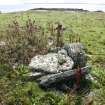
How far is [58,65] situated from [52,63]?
214 mm

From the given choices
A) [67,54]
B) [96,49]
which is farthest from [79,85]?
[96,49]

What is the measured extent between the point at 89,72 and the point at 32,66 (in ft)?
5.78

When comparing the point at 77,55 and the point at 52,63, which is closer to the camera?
the point at 52,63

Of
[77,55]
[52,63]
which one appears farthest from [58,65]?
[77,55]

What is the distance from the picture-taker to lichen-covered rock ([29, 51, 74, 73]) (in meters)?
10.8

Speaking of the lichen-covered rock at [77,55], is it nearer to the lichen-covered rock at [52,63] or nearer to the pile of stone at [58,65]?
the pile of stone at [58,65]

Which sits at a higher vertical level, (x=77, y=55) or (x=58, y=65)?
(x=77, y=55)

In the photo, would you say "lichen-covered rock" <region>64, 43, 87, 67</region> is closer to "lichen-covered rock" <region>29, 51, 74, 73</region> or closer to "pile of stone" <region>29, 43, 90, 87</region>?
"pile of stone" <region>29, 43, 90, 87</region>

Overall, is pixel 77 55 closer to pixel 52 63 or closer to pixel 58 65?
pixel 58 65

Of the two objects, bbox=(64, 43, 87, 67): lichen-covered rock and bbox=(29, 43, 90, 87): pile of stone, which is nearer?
bbox=(29, 43, 90, 87): pile of stone

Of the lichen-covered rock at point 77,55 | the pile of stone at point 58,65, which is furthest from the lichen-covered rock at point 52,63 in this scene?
the lichen-covered rock at point 77,55

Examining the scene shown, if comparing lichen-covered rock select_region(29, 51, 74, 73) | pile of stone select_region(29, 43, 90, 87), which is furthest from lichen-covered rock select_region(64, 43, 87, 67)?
lichen-covered rock select_region(29, 51, 74, 73)

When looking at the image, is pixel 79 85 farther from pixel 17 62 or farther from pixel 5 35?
pixel 5 35

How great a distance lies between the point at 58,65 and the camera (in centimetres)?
1101
